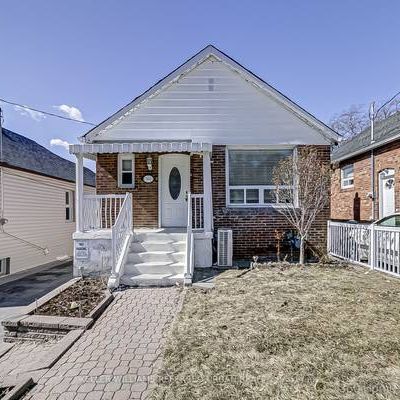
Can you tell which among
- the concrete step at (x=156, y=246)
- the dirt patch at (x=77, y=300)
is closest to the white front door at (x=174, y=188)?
the concrete step at (x=156, y=246)

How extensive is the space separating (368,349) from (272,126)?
7242 millimetres

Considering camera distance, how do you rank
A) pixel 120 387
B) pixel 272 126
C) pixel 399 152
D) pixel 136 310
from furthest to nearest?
pixel 399 152 < pixel 272 126 < pixel 136 310 < pixel 120 387

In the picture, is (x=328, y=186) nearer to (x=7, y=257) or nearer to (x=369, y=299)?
(x=369, y=299)

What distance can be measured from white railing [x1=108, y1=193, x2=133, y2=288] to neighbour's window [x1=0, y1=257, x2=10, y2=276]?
6.23 metres

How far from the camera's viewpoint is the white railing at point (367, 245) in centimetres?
716

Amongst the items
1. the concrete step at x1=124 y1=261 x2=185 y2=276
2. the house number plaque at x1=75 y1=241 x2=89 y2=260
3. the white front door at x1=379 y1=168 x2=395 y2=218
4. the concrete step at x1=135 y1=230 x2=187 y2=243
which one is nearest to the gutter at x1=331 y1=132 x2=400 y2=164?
the white front door at x1=379 y1=168 x2=395 y2=218

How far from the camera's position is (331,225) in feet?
30.8

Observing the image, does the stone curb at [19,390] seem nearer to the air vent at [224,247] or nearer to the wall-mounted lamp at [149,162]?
the air vent at [224,247]

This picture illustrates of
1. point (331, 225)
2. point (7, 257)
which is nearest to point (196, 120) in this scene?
point (331, 225)

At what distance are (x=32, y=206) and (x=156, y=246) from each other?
7933mm

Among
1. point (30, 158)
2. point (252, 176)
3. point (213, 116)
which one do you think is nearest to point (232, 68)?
point (213, 116)

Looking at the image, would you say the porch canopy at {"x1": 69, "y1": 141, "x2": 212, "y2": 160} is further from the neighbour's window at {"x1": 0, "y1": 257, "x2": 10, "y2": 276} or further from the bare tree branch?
the neighbour's window at {"x1": 0, "y1": 257, "x2": 10, "y2": 276}

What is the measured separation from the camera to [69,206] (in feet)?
53.4

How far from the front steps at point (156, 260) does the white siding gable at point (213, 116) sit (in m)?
3.43
